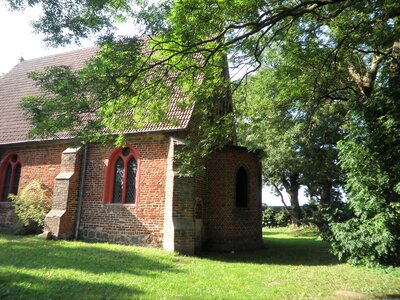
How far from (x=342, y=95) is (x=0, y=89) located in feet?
63.0

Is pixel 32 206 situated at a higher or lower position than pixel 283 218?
higher

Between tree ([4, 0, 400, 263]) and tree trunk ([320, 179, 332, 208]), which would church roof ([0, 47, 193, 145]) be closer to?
tree ([4, 0, 400, 263])

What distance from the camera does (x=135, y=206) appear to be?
12.9m

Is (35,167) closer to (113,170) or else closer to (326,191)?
(113,170)

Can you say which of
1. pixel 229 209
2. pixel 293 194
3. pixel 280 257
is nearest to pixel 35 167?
pixel 229 209

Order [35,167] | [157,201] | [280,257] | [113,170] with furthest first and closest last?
[35,167]
[113,170]
[157,201]
[280,257]

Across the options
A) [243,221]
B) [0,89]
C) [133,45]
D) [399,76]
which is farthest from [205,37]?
[0,89]

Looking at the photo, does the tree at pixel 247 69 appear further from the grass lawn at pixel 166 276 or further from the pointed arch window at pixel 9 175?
the pointed arch window at pixel 9 175

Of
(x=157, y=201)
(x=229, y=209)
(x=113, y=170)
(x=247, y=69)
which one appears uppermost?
(x=247, y=69)

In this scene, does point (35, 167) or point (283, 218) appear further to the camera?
point (283, 218)

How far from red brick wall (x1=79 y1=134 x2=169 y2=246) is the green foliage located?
76.9 inches

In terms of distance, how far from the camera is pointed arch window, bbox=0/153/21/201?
16.2 meters

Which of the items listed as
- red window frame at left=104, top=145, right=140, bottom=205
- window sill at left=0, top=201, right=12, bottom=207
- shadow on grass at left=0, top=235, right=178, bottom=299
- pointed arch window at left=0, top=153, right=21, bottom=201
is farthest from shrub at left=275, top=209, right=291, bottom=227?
window sill at left=0, top=201, right=12, bottom=207

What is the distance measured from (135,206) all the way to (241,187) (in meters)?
4.93
